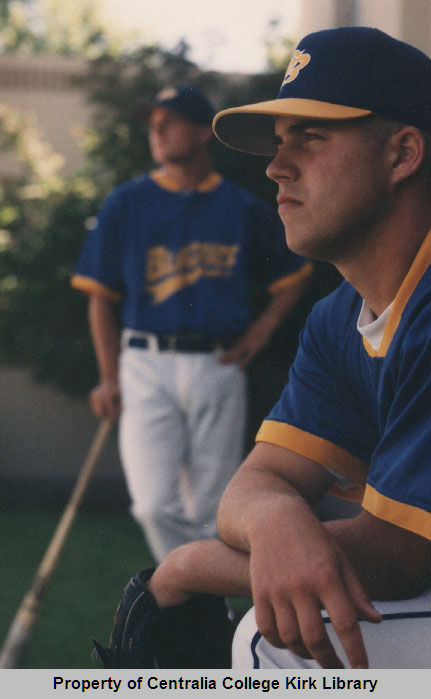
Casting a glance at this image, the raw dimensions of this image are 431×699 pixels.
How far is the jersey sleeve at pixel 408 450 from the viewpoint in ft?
4.14

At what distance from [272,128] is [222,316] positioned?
1906 millimetres

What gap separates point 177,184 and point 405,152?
2.38 metres

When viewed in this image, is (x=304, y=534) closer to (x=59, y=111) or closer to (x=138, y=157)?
(x=138, y=157)

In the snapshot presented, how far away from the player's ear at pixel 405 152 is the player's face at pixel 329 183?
0.02 metres

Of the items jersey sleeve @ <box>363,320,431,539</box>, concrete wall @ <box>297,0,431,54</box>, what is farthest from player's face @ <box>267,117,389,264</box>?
concrete wall @ <box>297,0,431,54</box>

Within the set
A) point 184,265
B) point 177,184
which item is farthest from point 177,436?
point 177,184

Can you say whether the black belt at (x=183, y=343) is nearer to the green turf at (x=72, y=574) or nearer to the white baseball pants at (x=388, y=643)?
the green turf at (x=72, y=574)

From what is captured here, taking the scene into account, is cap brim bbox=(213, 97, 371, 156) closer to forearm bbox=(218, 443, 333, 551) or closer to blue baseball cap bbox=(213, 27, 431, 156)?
blue baseball cap bbox=(213, 27, 431, 156)

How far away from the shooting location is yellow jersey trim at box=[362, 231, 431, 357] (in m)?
1.44

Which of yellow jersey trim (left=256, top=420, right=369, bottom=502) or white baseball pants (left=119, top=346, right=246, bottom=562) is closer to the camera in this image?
yellow jersey trim (left=256, top=420, right=369, bottom=502)

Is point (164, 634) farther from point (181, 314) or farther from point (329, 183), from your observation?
point (181, 314)

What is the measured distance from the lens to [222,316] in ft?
11.8

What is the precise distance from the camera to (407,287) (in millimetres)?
1449

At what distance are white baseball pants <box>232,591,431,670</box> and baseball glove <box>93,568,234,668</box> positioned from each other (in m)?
0.14
